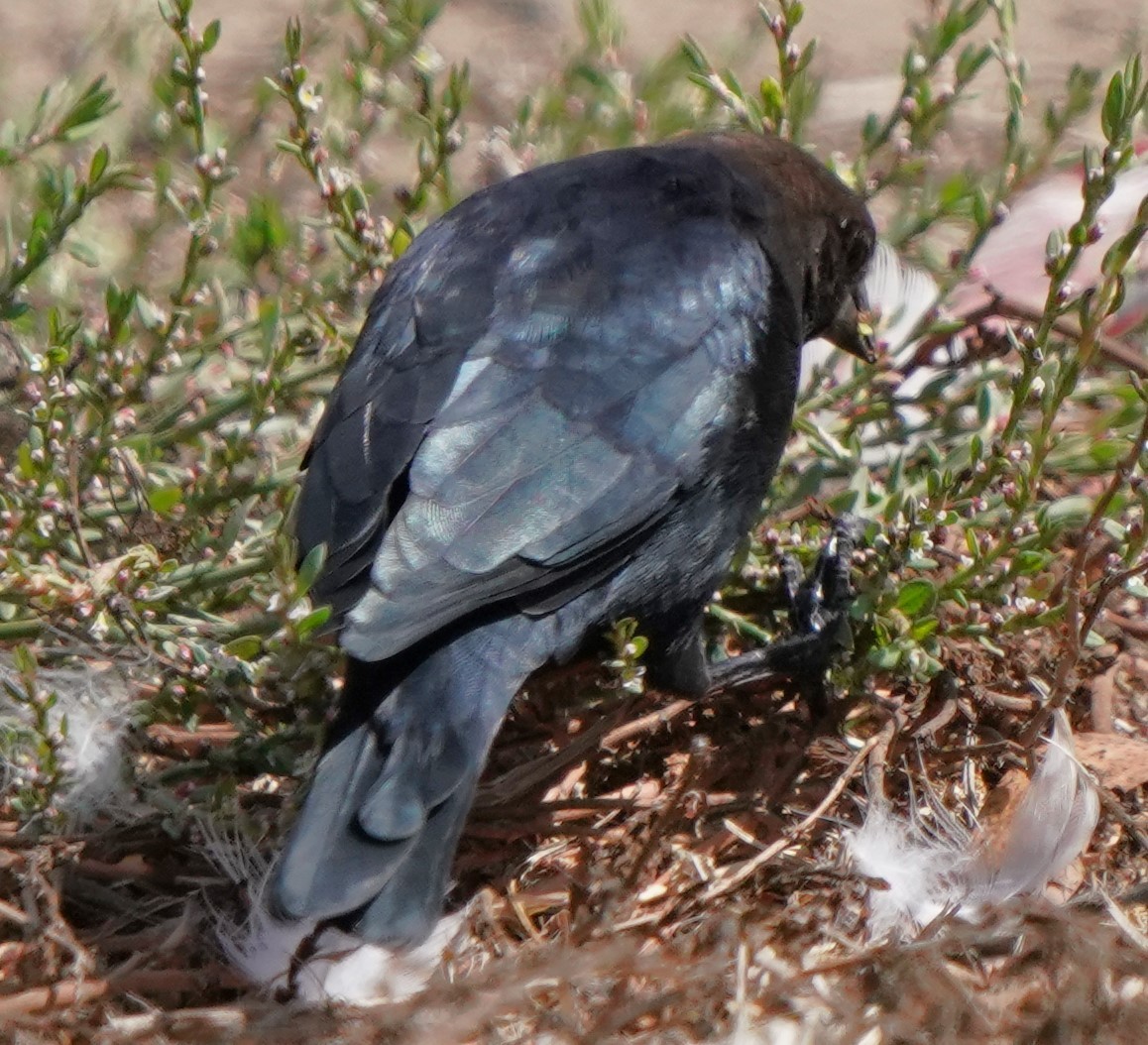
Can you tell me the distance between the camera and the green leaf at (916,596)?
9.64 feet

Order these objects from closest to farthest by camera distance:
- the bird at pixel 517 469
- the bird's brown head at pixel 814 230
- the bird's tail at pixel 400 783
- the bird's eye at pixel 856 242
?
1. the bird's tail at pixel 400 783
2. the bird at pixel 517 469
3. the bird's brown head at pixel 814 230
4. the bird's eye at pixel 856 242

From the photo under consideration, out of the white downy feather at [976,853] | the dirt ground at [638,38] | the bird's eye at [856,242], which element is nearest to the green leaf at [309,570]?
the white downy feather at [976,853]

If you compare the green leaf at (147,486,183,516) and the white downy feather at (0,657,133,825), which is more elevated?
the green leaf at (147,486,183,516)

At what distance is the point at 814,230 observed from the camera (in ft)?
11.9

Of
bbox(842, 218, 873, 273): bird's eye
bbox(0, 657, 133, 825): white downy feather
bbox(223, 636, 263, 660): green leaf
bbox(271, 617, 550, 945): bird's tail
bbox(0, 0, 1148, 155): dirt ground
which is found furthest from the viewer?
bbox(0, 0, 1148, 155): dirt ground

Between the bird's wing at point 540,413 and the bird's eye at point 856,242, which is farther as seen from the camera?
the bird's eye at point 856,242

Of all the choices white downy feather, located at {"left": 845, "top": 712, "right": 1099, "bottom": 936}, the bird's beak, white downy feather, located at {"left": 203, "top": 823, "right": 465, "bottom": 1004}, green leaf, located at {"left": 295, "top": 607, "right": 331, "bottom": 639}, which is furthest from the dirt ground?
white downy feather, located at {"left": 203, "top": 823, "right": 465, "bottom": 1004}

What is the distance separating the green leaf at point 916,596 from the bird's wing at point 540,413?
41cm

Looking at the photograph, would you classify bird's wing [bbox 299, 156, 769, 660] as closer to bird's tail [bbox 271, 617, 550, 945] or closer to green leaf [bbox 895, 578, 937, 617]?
bird's tail [bbox 271, 617, 550, 945]

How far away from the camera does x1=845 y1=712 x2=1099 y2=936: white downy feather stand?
2719mm

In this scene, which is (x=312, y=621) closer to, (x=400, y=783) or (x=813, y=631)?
(x=400, y=783)

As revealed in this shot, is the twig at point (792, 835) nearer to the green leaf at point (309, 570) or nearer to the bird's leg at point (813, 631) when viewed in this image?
the bird's leg at point (813, 631)

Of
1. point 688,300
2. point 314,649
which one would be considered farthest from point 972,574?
point 314,649

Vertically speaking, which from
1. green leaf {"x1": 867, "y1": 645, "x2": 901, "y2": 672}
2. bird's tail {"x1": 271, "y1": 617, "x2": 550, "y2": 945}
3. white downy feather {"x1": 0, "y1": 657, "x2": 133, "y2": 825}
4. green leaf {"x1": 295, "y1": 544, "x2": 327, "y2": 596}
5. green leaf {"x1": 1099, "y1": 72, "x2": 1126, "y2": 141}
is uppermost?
green leaf {"x1": 1099, "y1": 72, "x2": 1126, "y2": 141}
